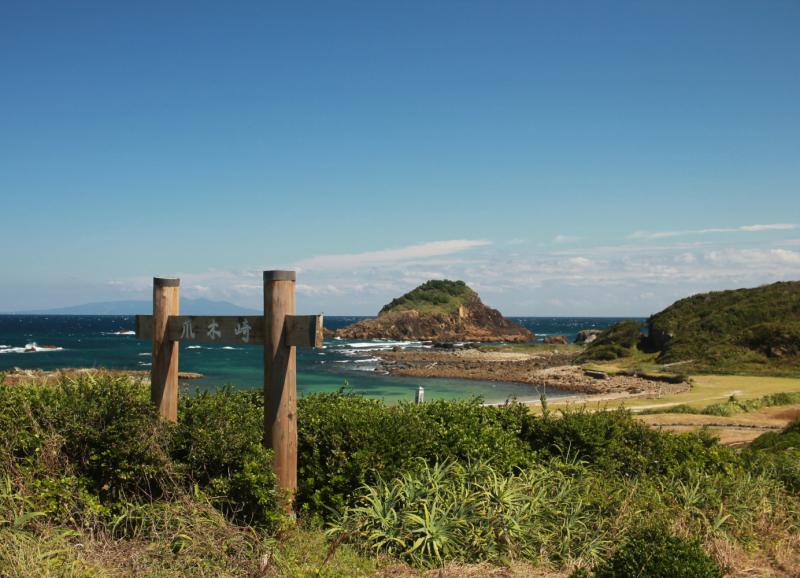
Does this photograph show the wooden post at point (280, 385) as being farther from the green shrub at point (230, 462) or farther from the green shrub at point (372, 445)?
the green shrub at point (372, 445)

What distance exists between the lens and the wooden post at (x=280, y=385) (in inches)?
184

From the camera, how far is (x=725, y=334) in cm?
3428

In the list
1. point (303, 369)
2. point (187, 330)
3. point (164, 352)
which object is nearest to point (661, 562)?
point (187, 330)

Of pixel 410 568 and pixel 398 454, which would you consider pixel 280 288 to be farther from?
pixel 410 568

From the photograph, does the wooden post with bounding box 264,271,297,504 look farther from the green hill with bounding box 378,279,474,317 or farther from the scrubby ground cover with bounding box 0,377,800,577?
the green hill with bounding box 378,279,474,317

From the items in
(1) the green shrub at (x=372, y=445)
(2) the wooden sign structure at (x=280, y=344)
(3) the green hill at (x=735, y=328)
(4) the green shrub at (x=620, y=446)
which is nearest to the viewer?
(2) the wooden sign structure at (x=280, y=344)

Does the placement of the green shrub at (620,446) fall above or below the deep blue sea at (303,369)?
above

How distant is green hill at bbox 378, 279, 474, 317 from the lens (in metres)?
102

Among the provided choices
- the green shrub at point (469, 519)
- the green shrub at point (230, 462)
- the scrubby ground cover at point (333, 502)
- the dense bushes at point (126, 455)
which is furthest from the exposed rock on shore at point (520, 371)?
the dense bushes at point (126, 455)

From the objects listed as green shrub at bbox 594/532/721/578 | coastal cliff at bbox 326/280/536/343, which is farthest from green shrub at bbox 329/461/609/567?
coastal cliff at bbox 326/280/536/343

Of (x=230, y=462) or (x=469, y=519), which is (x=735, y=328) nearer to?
(x=469, y=519)

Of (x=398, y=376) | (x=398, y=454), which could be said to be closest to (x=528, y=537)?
(x=398, y=454)

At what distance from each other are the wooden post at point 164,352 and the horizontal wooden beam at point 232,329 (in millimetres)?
87

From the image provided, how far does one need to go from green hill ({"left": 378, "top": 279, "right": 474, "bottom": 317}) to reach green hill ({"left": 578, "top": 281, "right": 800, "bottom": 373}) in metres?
56.7
